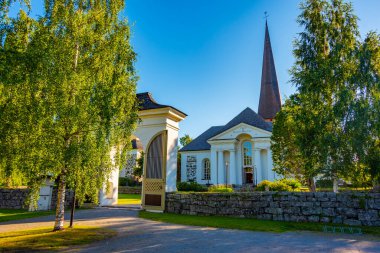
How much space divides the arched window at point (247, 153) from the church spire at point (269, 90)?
8.63m

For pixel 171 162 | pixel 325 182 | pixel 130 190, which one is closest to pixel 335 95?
pixel 325 182

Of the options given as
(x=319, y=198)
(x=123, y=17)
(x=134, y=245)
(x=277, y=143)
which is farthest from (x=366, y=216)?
(x=123, y=17)

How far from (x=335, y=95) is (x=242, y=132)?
892 inches

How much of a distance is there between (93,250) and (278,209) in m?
8.03

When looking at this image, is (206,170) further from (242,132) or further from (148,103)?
(148,103)

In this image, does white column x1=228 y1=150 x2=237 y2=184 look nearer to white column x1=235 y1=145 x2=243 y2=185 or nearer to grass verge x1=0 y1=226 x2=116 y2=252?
white column x1=235 y1=145 x2=243 y2=185

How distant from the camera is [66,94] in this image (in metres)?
7.79

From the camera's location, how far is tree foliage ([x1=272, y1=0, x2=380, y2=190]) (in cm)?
1149

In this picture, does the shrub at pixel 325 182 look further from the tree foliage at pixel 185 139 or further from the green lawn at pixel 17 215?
the tree foliage at pixel 185 139

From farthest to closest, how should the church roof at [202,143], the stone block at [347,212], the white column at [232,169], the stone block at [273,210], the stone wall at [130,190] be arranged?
the church roof at [202,143], the white column at [232,169], the stone wall at [130,190], the stone block at [273,210], the stone block at [347,212]

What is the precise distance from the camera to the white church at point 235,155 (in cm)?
3409

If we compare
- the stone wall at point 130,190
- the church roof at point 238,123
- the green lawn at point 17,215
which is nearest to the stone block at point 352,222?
the green lawn at point 17,215

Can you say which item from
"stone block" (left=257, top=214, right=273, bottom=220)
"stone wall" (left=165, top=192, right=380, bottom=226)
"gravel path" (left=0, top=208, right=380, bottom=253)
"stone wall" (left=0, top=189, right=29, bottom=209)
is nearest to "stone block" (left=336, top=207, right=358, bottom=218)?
"stone wall" (left=165, top=192, right=380, bottom=226)

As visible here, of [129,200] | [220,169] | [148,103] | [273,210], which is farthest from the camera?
[220,169]
